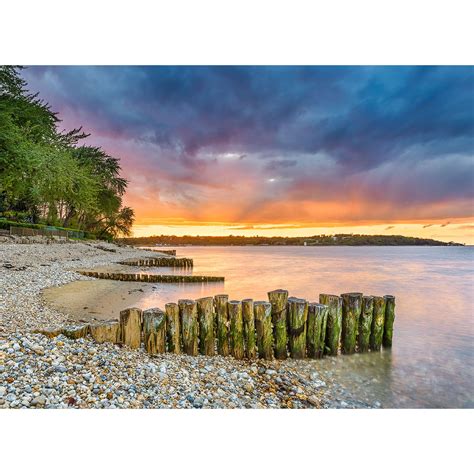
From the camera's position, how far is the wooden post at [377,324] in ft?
16.1

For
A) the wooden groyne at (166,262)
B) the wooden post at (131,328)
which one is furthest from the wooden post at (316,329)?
the wooden groyne at (166,262)

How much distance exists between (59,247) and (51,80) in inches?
557

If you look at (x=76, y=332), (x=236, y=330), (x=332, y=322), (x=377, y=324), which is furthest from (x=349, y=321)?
(x=76, y=332)

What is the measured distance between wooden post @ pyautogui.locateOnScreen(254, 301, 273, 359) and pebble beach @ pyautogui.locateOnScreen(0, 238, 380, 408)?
5.6 inches

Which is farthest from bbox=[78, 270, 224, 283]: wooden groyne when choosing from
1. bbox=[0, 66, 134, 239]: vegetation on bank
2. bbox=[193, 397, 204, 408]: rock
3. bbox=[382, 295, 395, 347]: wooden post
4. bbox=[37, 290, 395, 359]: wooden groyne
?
bbox=[193, 397, 204, 408]: rock

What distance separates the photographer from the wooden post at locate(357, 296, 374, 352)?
15.8ft

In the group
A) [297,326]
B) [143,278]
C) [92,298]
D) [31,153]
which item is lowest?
[143,278]

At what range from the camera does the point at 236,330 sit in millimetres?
4227

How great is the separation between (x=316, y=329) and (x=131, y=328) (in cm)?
238

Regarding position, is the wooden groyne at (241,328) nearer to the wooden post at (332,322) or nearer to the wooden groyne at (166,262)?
the wooden post at (332,322)

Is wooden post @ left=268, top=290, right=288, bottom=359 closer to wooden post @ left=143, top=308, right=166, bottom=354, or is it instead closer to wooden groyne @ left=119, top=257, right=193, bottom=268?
wooden post @ left=143, top=308, right=166, bottom=354

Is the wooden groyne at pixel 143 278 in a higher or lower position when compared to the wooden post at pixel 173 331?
A: lower

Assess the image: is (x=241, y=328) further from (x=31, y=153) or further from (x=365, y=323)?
(x=31, y=153)
